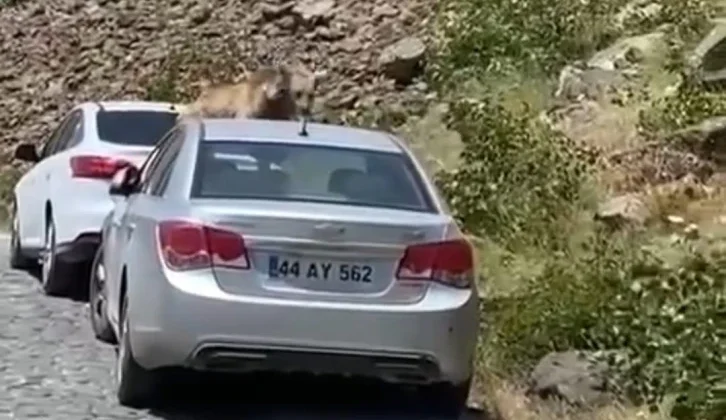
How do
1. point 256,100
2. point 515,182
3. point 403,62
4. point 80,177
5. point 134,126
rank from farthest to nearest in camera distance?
point 403,62
point 256,100
point 515,182
point 134,126
point 80,177

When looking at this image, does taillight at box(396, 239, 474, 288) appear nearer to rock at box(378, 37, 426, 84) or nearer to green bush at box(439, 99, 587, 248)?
green bush at box(439, 99, 587, 248)

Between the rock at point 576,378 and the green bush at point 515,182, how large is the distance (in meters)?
2.76

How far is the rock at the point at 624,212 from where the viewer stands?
13859 mm

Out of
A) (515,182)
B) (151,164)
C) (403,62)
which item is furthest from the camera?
(403,62)

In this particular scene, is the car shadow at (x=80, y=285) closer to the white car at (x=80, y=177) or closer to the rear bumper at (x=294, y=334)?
the white car at (x=80, y=177)

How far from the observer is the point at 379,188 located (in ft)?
33.4

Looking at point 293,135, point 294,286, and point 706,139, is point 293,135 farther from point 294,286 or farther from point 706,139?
A: point 706,139

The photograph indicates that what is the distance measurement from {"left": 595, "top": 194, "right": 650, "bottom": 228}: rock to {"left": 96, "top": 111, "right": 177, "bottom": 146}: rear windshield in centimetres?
334

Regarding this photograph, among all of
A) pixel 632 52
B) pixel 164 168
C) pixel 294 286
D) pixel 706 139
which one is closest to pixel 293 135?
pixel 164 168

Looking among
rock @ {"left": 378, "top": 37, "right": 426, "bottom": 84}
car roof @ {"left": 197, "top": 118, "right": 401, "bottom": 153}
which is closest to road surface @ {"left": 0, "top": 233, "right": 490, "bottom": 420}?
car roof @ {"left": 197, "top": 118, "right": 401, "bottom": 153}

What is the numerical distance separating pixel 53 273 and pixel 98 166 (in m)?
1.04

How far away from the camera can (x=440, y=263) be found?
962cm

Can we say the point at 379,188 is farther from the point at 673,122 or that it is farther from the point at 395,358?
the point at 673,122

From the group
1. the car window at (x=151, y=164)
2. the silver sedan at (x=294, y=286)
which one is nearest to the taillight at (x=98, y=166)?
the car window at (x=151, y=164)
